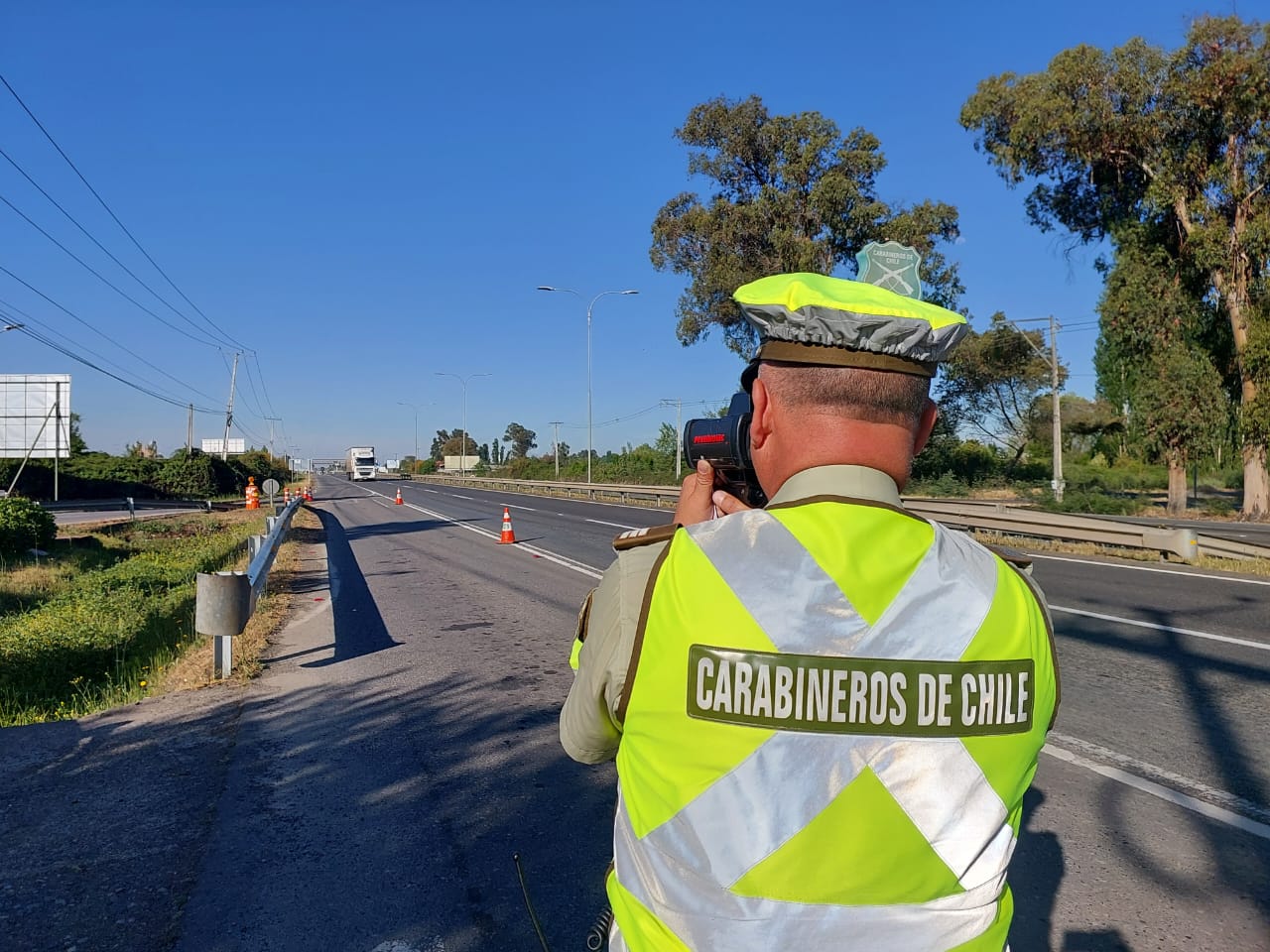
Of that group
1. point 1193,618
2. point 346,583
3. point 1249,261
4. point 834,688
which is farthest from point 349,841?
point 1249,261

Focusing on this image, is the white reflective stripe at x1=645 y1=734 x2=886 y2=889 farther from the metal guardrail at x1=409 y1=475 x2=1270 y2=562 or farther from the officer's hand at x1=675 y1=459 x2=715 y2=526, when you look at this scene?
the metal guardrail at x1=409 y1=475 x2=1270 y2=562

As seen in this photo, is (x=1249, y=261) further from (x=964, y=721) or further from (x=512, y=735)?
(x=964, y=721)

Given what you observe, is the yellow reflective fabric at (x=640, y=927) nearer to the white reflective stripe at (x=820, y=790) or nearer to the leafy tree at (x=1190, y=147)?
the white reflective stripe at (x=820, y=790)

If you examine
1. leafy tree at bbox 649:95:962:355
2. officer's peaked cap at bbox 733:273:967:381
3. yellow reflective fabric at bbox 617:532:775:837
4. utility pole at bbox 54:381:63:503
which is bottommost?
yellow reflective fabric at bbox 617:532:775:837

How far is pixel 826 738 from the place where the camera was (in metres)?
1.29

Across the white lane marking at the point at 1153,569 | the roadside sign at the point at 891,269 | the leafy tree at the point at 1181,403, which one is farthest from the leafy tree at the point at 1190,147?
the roadside sign at the point at 891,269

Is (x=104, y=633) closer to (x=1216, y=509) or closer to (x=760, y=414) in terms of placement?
(x=760, y=414)

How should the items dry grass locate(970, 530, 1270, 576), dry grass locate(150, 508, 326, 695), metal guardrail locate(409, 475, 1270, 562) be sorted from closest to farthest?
1. dry grass locate(150, 508, 326, 695)
2. dry grass locate(970, 530, 1270, 576)
3. metal guardrail locate(409, 475, 1270, 562)

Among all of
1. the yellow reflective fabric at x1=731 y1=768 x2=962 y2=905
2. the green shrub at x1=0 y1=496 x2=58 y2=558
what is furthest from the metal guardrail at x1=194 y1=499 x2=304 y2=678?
the green shrub at x1=0 y1=496 x2=58 y2=558

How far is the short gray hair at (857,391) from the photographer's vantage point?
4.87 feet

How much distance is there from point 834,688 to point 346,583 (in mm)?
12540

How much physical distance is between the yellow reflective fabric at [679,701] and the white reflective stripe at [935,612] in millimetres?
176

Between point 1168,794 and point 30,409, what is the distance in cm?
3587

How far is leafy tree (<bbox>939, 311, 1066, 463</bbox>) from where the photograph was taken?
44.9m
